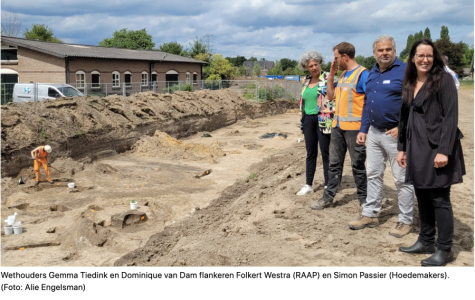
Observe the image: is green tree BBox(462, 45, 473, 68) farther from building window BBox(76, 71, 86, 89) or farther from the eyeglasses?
the eyeglasses

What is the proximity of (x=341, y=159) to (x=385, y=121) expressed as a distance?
1.22m

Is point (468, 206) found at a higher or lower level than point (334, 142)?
lower

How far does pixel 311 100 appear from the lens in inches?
252

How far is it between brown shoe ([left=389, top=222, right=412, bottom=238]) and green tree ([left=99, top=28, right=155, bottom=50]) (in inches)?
2035

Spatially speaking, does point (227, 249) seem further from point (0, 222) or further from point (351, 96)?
point (0, 222)

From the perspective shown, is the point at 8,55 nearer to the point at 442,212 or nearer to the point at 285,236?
the point at 285,236

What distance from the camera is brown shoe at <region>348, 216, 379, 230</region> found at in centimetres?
513

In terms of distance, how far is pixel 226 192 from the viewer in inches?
373

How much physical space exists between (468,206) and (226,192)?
15.8 ft

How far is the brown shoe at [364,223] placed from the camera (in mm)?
5133

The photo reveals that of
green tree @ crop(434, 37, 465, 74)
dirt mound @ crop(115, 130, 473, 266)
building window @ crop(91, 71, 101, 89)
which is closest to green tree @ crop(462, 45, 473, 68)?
green tree @ crop(434, 37, 465, 74)

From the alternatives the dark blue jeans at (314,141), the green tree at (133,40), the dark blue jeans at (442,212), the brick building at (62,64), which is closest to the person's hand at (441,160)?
the dark blue jeans at (442,212)
